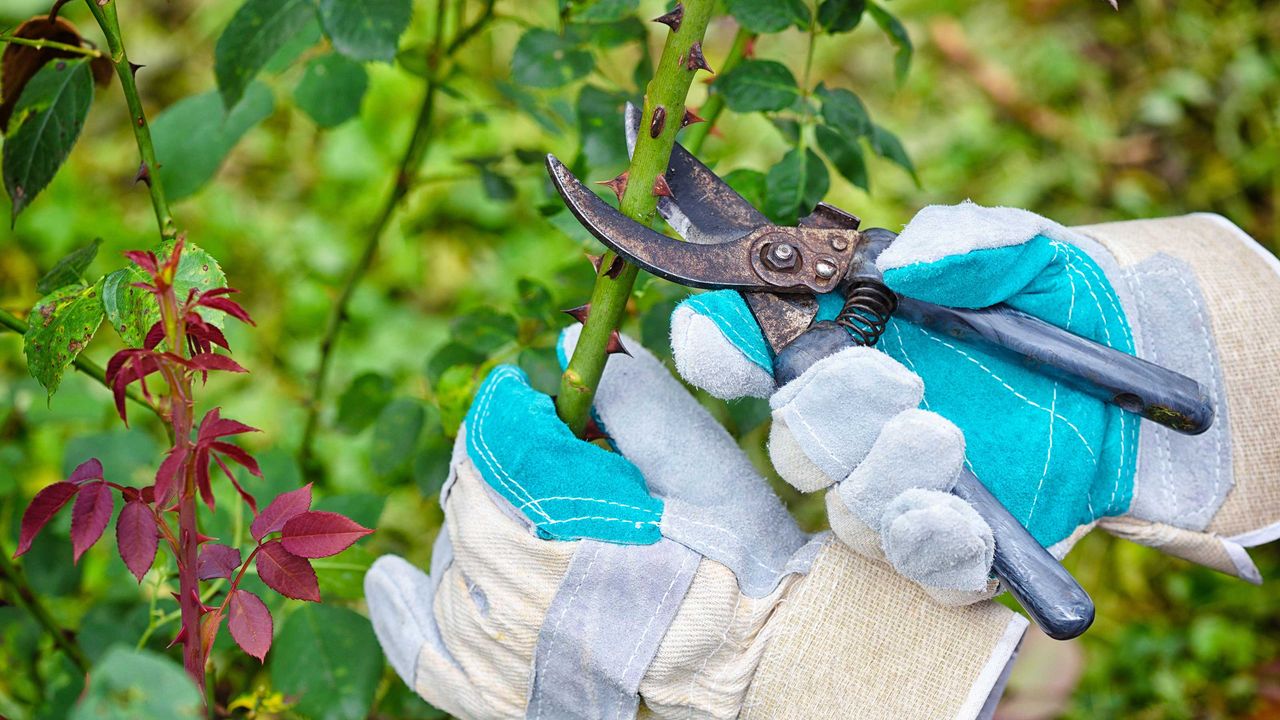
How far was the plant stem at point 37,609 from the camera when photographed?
1171 mm

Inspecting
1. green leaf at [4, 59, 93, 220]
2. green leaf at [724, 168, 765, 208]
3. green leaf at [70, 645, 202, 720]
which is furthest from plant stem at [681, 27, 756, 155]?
green leaf at [70, 645, 202, 720]

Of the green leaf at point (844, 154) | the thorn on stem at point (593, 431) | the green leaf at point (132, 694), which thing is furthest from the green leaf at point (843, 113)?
the green leaf at point (132, 694)

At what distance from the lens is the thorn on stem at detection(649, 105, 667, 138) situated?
83cm

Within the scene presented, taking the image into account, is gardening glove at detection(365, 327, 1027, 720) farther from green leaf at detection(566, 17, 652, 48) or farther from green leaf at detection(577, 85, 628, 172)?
green leaf at detection(566, 17, 652, 48)

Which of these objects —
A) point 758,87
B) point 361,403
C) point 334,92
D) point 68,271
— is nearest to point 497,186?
point 334,92

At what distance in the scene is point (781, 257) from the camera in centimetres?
82

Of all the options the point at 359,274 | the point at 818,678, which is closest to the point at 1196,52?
the point at 359,274

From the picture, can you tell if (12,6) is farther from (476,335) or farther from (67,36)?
(476,335)

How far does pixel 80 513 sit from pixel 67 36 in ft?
1.89

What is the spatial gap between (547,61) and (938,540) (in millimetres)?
711

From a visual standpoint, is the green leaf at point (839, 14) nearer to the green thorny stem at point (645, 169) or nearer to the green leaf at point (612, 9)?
the green leaf at point (612, 9)

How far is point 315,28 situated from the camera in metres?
1.25

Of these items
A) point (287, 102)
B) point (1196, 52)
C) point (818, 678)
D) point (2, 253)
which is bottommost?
point (2, 253)

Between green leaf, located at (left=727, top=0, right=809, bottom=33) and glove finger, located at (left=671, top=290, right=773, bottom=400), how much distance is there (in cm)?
36
